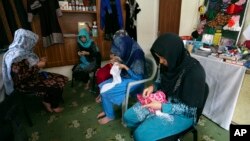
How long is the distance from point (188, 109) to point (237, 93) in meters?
0.81

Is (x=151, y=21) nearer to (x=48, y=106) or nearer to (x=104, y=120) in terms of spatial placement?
(x=104, y=120)

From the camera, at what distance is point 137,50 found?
1869mm

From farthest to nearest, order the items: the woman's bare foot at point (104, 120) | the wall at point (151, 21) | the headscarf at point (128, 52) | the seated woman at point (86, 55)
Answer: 1. the seated woman at point (86, 55)
2. the wall at point (151, 21)
3. the woman's bare foot at point (104, 120)
4. the headscarf at point (128, 52)

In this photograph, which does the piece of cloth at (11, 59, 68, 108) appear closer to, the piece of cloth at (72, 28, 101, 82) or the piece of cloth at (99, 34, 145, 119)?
the piece of cloth at (72, 28, 101, 82)

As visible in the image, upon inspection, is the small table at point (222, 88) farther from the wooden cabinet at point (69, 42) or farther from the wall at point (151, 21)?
the wooden cabinet at point (69, 42)

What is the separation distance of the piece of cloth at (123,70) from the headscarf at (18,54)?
97cm

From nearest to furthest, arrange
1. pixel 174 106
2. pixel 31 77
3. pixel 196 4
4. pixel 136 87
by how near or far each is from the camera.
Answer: pixel 174 106
pixel 136 87
pixel 31 77
pixel 196 4

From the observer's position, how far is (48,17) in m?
2.54

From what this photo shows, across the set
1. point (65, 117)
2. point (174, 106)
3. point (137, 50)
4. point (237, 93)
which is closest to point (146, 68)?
point (137, 50)

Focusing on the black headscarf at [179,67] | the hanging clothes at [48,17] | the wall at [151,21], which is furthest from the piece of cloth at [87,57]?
the black headscarf at [179,67]

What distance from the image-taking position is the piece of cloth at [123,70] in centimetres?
180

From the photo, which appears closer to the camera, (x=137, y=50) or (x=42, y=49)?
(x=137, y=50)

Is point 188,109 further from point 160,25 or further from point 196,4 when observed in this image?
point 160,25

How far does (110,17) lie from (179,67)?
2110 millimetres
